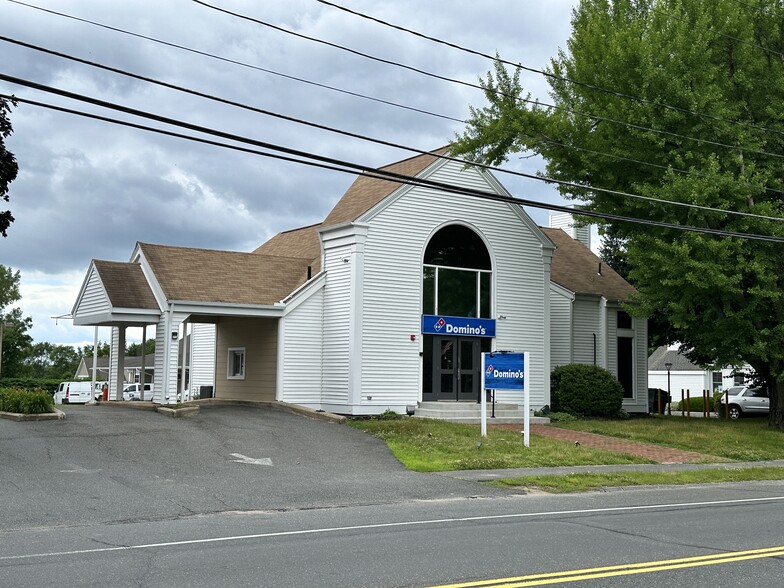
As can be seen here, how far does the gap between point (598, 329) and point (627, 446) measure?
11.7 metres

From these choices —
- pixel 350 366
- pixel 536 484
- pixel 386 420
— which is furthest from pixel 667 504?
pixel 350 366

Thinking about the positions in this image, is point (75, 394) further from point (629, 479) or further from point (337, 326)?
point (629, 479)

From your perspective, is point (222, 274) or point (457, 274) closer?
point (222, 274)

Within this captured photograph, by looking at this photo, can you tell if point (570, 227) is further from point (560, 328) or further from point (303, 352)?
point (303, 352)

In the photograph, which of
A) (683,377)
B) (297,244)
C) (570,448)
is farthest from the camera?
(683,377)

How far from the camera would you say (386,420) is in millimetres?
26250

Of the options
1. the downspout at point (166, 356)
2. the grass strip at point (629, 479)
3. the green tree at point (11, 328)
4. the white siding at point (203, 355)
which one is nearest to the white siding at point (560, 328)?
the white siding at point (203, 355)

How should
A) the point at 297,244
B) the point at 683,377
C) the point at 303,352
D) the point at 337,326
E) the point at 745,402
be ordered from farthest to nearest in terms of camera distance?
the point at 683,377 → the point at 745,402 → the point at 297,244 → the point at 303,352 → the point at 337,326

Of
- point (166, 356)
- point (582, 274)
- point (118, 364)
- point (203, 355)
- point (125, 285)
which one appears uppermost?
point (582, 274)

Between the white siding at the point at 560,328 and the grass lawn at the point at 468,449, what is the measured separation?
9917mm

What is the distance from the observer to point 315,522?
39.1 feet

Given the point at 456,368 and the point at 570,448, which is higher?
the point at 456,368

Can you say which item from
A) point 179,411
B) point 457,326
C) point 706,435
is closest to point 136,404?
point 179,411

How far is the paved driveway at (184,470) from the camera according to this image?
45.1ft
